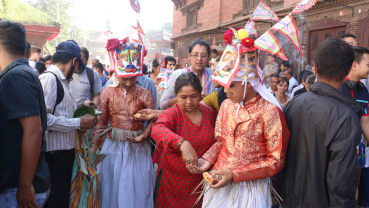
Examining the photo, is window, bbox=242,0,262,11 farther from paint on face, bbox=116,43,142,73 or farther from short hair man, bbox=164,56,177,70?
paint on face, bbox=116,43,142,73

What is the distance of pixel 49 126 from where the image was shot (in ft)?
7.73

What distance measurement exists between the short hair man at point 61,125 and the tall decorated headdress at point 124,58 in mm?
411

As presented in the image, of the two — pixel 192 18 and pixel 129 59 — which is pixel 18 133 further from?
pixel 192 18

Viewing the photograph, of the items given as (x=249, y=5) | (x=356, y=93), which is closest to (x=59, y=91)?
(x=356, y=93)

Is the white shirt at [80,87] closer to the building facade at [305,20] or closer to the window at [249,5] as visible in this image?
the building facade at [305,20]

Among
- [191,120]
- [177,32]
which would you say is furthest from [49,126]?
[177,32]

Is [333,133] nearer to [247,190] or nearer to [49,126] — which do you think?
[247,190]

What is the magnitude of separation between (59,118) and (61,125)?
70 mm

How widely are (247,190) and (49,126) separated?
1848 mm

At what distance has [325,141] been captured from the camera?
1655mm

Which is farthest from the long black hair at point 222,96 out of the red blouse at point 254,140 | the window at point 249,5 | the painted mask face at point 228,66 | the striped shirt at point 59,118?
the window at point 249,5

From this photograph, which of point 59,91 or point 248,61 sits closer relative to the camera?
point 248,61

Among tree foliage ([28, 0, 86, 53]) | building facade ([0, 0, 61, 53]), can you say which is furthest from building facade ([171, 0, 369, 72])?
tree foliage ([28, 0, 86, 53])

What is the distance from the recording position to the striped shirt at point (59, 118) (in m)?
2.40
